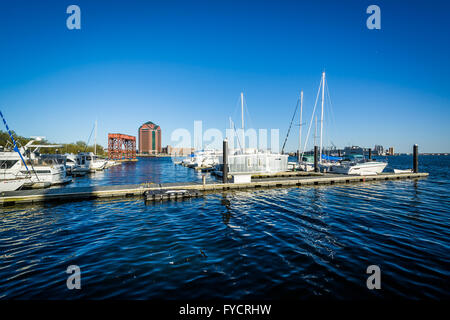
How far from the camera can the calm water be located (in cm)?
629

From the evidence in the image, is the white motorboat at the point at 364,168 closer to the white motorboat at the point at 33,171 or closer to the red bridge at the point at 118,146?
the white motorboat at the point at 33,171

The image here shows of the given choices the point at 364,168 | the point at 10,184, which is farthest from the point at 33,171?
the point at 364,168

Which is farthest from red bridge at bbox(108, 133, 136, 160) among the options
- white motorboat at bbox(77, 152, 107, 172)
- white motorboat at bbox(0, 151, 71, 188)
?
white motorboat at bbox(0, 151, 71, 188)

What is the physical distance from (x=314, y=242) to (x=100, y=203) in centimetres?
1697

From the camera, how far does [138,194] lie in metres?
20.5

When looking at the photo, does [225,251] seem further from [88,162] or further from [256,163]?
[88,162]

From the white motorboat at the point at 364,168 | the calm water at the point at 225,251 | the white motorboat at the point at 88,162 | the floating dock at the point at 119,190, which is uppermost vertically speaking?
the white motorboat at the point at 88,162

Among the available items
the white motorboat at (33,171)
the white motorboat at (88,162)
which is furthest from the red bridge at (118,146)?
the white motorboat at (33,171)

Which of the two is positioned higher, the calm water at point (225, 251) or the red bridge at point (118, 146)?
the red bridge at point (118, 146)

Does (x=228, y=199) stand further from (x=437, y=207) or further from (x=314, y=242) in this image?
(x=437, y=207)

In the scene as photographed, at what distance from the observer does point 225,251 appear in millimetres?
8836

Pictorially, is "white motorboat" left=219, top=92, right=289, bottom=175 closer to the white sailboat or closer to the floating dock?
the white sailboat

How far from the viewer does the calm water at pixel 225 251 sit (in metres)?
6.29

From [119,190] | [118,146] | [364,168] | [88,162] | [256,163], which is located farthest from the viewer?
[118,146]
